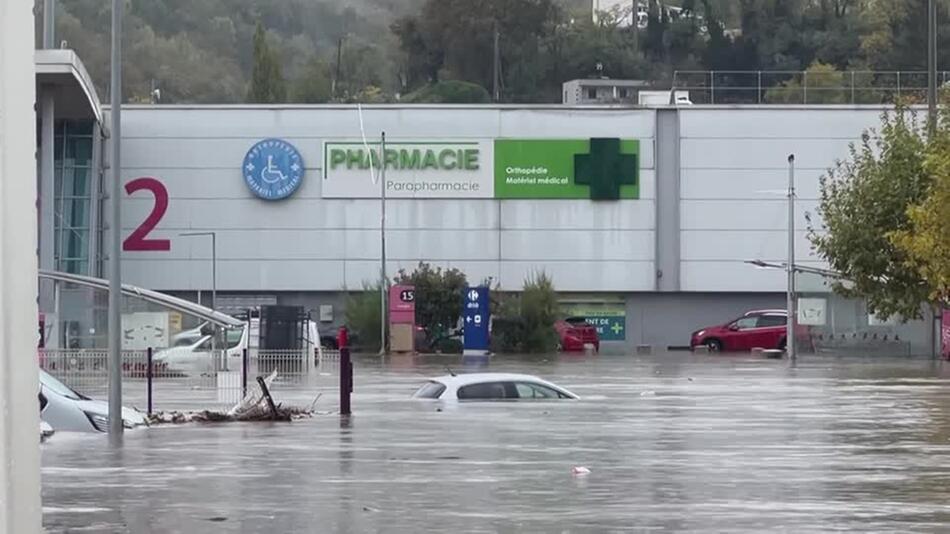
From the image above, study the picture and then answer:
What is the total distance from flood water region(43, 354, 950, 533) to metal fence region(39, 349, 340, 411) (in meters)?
0.69

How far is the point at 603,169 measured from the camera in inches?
3009

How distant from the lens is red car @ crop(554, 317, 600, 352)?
70.6 metres

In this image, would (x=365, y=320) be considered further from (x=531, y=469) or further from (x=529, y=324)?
(x=531, y=469)

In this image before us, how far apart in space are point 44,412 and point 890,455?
37.4ft

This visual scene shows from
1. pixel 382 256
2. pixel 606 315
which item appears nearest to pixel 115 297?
pixel 382 256

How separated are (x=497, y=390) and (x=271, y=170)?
151ft

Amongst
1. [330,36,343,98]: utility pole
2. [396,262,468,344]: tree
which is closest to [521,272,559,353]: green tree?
[396,262,468,344]: tree

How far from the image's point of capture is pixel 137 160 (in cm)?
7656

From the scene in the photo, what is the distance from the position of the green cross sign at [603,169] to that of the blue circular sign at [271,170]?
12.1 meters

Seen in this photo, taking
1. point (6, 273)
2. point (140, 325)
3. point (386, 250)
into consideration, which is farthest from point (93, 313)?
point (386, 250)

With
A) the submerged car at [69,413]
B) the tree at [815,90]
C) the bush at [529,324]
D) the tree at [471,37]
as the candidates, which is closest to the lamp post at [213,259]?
the bush at [529,324]

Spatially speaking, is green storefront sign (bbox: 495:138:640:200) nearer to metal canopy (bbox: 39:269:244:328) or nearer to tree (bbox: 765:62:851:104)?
tree (bbox: 765:62:851:104)

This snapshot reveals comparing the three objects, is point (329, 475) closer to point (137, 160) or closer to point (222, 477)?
point (222, 477)

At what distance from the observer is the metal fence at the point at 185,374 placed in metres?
29.6
